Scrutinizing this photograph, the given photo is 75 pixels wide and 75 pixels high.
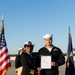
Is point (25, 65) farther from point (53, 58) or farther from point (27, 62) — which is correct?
point (53, 58)

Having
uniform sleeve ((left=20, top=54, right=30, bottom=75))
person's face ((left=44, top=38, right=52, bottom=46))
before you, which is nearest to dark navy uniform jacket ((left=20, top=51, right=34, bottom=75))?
uniform sleeve ((left=20, top=54, right=30, bottom=75))

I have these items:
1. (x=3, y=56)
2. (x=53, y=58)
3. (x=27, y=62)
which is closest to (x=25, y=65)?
(x=27, y=62)

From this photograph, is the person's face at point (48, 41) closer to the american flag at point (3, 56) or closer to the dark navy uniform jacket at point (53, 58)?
the dark navy uniform jacket at point (53, 58)

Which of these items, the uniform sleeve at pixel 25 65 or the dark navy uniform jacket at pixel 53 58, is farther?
the dark navy uniform jacket at pixel 53 58

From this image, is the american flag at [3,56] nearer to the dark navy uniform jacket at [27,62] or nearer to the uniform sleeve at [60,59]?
the dark navy uniform jacket at [27,62]

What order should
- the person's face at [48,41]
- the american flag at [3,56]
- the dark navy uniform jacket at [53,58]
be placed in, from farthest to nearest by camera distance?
the american flag at [3,56] < the dark navy uniform jacket at [53,58] < the person's face at [48,41]

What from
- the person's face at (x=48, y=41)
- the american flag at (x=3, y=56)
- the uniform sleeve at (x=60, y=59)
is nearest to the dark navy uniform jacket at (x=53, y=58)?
the uniform sleeve at (x=60, y=59)

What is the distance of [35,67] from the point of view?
7570 mm

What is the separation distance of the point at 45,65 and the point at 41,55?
25cm

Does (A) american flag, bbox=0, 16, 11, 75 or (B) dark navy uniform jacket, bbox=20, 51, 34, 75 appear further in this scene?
(A) american flag, bbox=0, 16, 11, 75

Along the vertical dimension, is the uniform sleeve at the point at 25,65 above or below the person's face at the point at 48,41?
below

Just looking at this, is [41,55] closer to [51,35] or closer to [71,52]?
[51,35]

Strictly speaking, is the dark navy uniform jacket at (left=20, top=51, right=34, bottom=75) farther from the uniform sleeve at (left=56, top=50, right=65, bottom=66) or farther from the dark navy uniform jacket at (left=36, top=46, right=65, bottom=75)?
the uniform sleeve at (left=56, top=50, right=65, bottom=66)

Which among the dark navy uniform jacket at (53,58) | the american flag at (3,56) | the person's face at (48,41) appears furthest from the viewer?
the american flag at (3,56)
